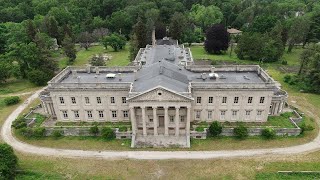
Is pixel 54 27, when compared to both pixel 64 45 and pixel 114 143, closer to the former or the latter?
pixel 64 45

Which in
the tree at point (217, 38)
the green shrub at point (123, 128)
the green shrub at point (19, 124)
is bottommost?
the green shrub at point (123, 128)

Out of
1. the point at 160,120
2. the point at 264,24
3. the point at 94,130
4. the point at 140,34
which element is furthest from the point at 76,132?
the point at 264,24

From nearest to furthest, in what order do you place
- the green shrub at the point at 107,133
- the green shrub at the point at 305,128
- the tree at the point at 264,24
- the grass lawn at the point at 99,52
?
the green shrub at the point at 305,128, the green shrub at the point at 107,133, the grass lawn at the point at 99,52, the tree at the point at 264,24

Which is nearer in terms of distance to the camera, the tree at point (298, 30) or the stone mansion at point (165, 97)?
the stone mansion at point (165, 97)

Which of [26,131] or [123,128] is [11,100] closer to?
[26,131]

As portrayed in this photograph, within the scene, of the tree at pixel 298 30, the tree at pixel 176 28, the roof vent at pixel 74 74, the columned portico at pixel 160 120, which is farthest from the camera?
the tree at pixel 176 28

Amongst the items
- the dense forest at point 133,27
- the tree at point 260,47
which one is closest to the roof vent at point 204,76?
the dense forest at point 133,27

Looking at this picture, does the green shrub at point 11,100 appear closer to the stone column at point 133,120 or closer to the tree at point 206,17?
the stone column at point 133,120
